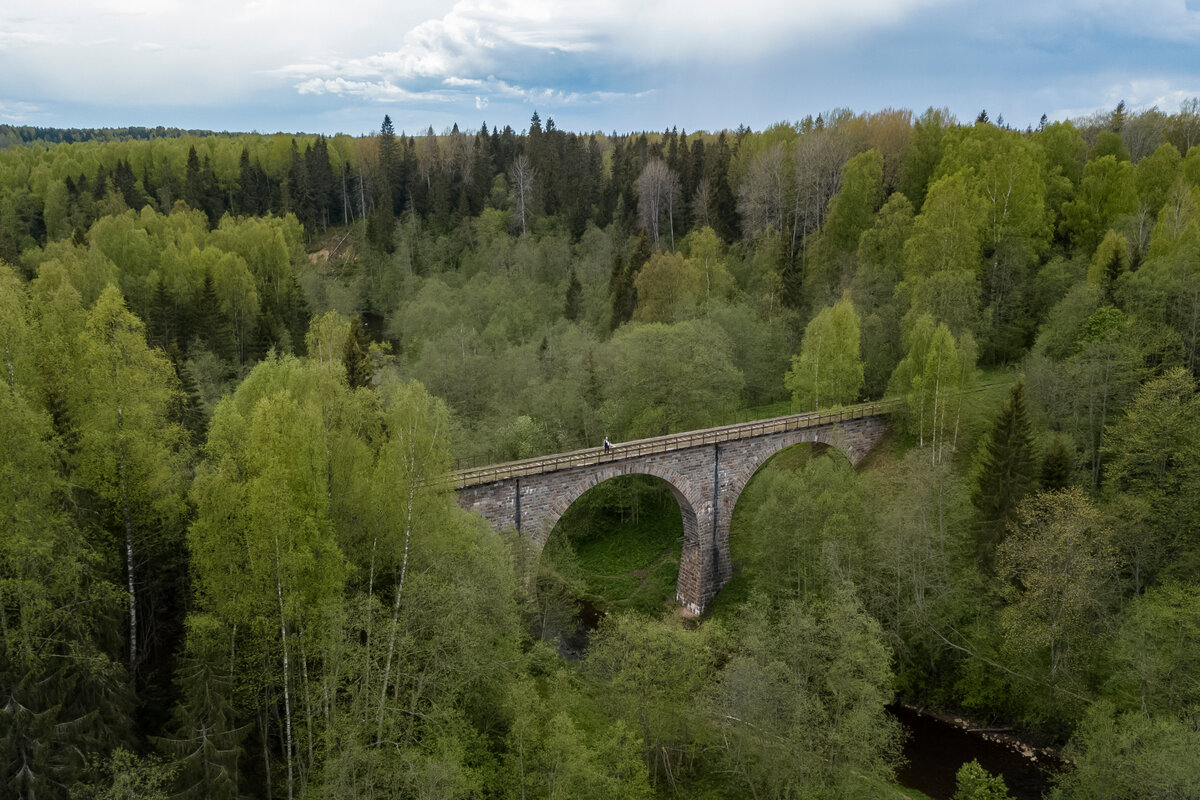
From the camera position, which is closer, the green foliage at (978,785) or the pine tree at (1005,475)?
the green foliage at (978,785)

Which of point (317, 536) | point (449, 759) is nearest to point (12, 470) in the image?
point (317, 536)

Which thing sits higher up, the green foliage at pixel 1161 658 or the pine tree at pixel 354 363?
the pine tree at pixel 354 363

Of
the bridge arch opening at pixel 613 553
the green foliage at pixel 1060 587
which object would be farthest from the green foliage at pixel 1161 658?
the bridge arch opening at pixel 613 553

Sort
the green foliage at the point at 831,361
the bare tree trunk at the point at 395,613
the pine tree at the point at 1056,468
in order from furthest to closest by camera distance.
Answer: the green foliage at the point at 831,361 → the pine tree at the point at 1056,468 → the bare tree trunk at the point at 395,613

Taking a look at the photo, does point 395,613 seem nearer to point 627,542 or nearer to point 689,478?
point 689,478

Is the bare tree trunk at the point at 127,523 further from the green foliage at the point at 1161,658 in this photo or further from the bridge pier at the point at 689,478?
the green foliage at the point at 1161,658

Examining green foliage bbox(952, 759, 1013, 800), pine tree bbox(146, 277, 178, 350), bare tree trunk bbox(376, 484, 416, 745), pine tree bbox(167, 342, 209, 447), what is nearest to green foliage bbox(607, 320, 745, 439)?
pine tree bbox(167, 342, 209, 447)

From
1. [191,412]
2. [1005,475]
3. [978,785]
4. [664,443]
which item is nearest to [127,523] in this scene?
[191,412]
